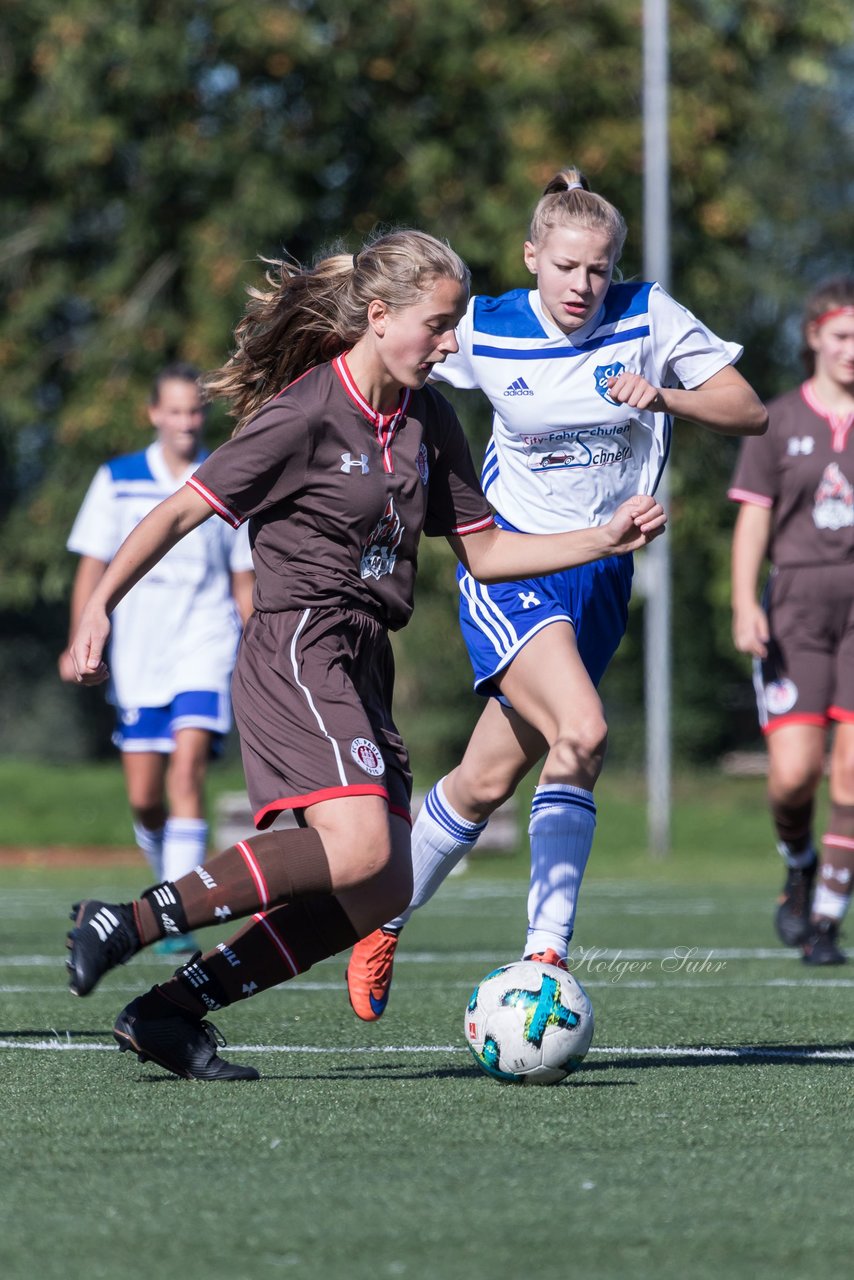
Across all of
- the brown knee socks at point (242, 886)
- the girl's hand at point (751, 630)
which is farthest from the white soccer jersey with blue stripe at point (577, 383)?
the girl's hand at point (751, 630)

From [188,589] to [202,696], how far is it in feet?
1.63

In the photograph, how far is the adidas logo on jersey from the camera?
5270 millimetres

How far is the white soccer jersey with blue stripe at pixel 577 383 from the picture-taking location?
5.21m

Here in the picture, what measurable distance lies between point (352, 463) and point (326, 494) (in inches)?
3.5

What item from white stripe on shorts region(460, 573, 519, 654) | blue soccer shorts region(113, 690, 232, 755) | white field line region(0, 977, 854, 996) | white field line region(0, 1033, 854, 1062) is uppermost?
white stripe on shorts region(460, 573, 519, 654)

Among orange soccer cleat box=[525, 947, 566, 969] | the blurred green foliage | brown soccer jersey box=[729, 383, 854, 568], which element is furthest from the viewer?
the blurred green foliage

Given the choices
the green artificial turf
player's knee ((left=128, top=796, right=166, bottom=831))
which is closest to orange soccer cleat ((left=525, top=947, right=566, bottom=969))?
the green artificial turf

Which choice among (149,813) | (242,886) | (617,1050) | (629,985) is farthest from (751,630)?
(242,886)

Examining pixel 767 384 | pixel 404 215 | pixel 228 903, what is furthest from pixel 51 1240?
pixel 767 384

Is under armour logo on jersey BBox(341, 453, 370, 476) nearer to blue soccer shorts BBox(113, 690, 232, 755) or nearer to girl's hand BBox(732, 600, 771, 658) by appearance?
girl's hand BBox(732, 600, 771, 658)

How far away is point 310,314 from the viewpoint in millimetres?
4562

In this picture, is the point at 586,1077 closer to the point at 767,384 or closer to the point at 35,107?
the point at 35,107

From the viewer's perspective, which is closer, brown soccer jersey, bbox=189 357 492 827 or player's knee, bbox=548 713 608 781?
brown soccer jersey, bbox=189 357 492 827

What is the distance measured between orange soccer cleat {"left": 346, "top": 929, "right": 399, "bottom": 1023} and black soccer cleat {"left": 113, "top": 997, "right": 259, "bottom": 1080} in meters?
0.75
